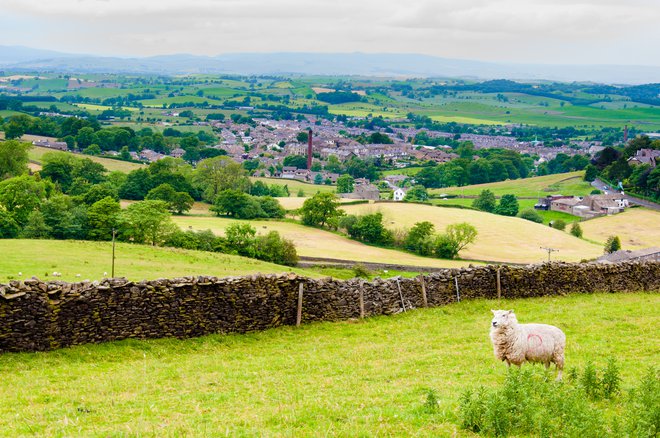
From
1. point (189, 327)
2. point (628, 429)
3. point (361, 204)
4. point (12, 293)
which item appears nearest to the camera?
point (628, 429)

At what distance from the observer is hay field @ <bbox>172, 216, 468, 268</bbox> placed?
217 feet

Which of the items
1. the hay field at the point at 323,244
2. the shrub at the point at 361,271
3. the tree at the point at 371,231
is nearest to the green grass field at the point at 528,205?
the tree at the point at 371,231

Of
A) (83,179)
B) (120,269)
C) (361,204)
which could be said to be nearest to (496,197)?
(361,204)

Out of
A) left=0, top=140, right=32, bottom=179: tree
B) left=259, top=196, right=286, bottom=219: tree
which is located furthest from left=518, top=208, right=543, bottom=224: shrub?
left=0, top=140, right=32, bottom=179: tree

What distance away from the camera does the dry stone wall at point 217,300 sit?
16547 millimetres

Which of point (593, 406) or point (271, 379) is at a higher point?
point (593, 406)

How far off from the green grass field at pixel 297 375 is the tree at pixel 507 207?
9315 centimetres

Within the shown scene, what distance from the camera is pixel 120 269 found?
4181 cm

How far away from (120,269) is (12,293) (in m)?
26.1

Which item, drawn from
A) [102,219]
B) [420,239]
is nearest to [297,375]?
[102,219]

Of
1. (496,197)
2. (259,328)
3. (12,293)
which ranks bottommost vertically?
(496,197)

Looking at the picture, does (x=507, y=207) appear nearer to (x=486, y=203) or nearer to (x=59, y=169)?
(x=486, y=203)

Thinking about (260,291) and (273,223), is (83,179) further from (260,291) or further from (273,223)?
(260,291)

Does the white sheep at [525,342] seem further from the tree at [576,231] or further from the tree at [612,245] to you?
the tree at [576,231]
